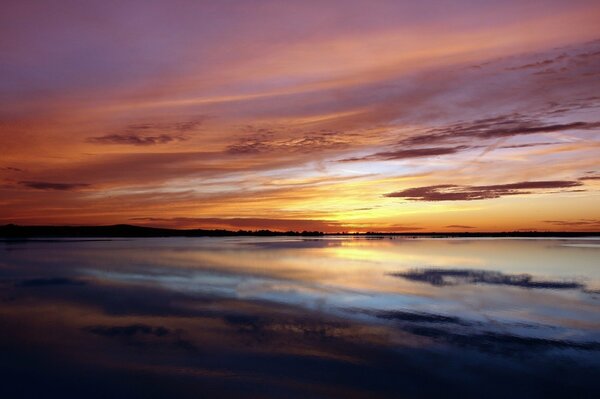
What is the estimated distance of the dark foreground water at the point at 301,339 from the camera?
8312 millimetres

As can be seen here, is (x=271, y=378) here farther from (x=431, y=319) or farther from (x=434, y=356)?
(x=431, y=319)

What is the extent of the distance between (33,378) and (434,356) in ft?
25.0

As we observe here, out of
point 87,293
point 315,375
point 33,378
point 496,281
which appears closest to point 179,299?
point 87,293

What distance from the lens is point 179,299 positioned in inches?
686

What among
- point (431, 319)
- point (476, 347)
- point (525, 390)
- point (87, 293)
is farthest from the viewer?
point (87, 293)

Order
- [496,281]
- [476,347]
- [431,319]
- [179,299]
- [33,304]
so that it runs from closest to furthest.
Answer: [476,347], [431,319], [33,304], [179,299], [496,281]

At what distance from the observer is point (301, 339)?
11391mm

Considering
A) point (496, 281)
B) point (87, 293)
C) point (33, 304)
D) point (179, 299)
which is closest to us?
point (33, 304)

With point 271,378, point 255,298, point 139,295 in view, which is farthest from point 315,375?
point 139,295

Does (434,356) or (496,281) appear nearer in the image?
(434,356)

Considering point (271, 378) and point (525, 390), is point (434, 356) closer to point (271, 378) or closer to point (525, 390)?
point (525, 390)

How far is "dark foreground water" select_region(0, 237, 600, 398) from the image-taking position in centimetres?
831

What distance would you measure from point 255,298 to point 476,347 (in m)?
8.84

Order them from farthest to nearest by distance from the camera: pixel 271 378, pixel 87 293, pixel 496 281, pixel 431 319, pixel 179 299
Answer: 1. pixel 496 281
2. pixel 87 293
3. pixel 179 299
4. pixel 431 319
5. pixel 271 378
